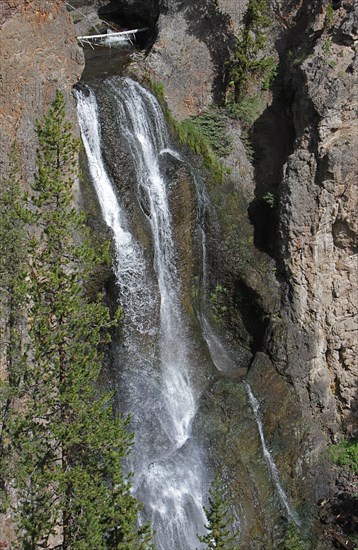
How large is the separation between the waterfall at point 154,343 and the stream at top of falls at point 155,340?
2 centimetres

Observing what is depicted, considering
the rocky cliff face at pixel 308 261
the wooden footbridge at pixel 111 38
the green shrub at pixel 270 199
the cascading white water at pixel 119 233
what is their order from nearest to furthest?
the cascading white water at pixel 119 233 → the rocky cliff face at pixel 308 261 → the green shrub at pixel 270 199 → the wooden footbridge at pixel 111 38

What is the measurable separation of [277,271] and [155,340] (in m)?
3.67

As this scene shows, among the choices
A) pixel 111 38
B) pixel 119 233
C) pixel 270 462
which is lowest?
pixel 270 462

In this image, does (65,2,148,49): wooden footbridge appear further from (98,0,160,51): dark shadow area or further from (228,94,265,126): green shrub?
(228,94,265,126): green shrub

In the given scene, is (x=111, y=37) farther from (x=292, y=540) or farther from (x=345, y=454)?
(x=292, y=540)

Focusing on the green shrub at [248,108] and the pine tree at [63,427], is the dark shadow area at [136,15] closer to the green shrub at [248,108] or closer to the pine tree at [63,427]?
the green shrub at [248,108]

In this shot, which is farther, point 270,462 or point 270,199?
point 270,199

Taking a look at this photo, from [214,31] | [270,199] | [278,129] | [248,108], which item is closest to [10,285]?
[270,199]

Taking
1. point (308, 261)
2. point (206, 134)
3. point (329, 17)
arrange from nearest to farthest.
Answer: point (308, 261) → point (329, 17) → point (206, 134)

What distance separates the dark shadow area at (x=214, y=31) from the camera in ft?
63.5

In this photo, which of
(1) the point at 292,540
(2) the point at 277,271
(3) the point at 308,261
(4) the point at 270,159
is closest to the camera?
(1) the point at 292,540

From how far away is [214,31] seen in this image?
64.0 feet

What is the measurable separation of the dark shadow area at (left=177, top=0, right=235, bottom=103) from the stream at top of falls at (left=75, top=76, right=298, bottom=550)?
9.62 feet

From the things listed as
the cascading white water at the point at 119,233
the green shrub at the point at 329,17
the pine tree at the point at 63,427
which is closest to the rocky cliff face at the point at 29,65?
the cascading white water at the point at 119,233
